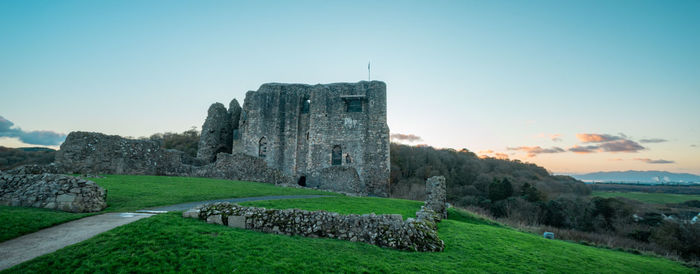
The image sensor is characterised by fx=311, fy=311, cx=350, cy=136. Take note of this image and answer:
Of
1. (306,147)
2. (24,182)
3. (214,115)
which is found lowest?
(24,182)

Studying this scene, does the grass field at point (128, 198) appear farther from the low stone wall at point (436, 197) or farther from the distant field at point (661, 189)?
the distant field at point (661, 189)

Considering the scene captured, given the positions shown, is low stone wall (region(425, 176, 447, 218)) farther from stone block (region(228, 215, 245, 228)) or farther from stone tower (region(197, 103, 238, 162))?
stone tower (region(197, 103, 238, 162))

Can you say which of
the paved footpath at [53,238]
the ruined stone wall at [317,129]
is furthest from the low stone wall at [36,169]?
the ruined stone wall at [317,129]

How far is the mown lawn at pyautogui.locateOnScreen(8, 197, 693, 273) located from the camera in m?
5.33

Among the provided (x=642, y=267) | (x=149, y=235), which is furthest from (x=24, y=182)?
(x=642, y=267)

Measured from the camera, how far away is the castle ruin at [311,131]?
30.8 metres

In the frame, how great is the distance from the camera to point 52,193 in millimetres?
9023

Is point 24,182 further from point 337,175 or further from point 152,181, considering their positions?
point 337,175

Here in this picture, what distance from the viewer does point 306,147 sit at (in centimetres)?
3334

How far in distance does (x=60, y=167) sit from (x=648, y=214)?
4718 cm

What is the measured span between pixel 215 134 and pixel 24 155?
58.0ft

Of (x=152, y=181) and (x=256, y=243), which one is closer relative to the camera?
(x=256, y=243)

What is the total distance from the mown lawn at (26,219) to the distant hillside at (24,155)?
27575mm

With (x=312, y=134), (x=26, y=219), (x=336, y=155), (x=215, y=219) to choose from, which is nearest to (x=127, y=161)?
(x=26, y=219)
